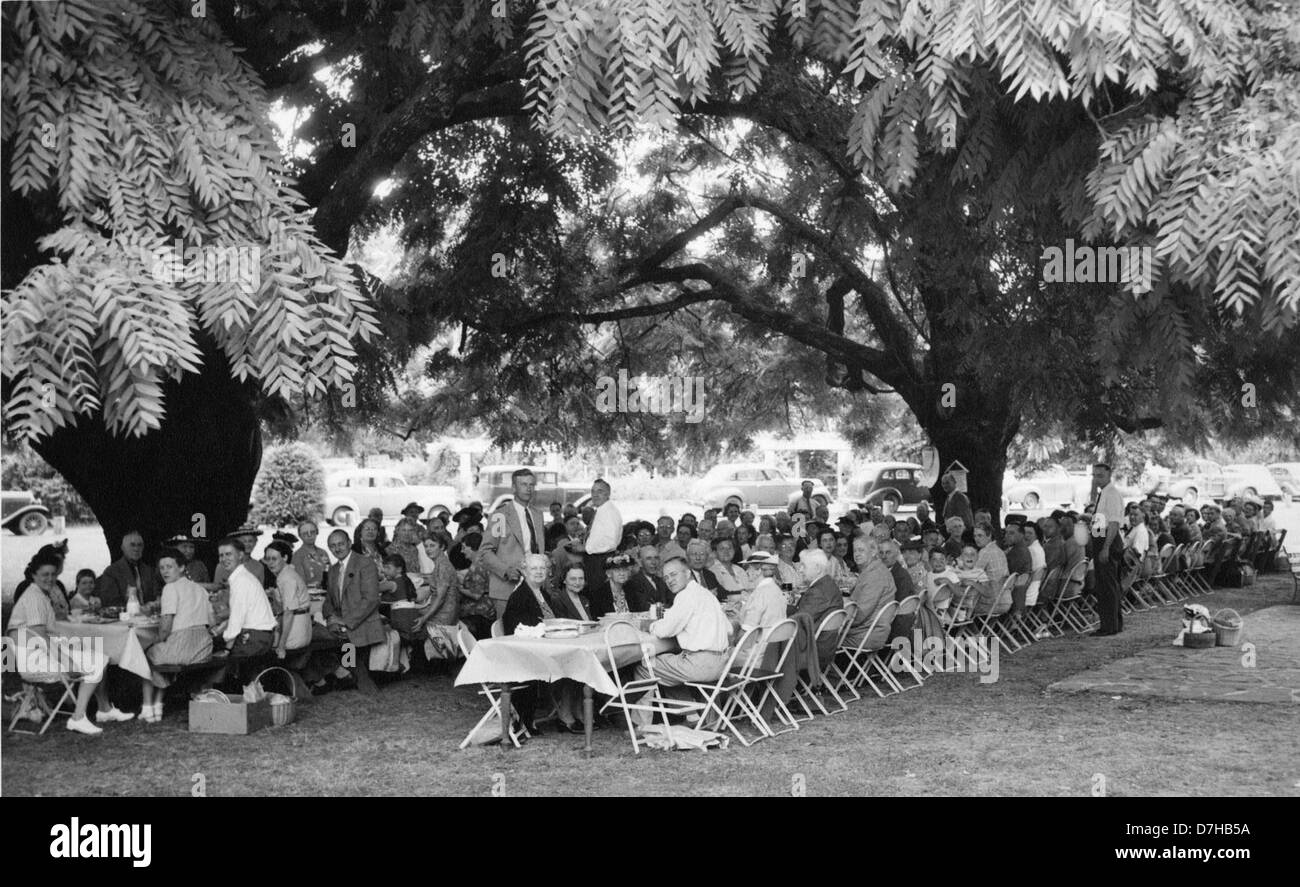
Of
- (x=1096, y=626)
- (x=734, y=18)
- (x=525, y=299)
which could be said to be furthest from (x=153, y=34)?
(x=1096, y=626)

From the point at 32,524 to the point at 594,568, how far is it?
91.2 feet

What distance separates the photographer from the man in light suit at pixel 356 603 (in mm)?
11555

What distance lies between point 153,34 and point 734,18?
12.9ft

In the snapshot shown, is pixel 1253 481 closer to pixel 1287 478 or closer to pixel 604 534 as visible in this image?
pixel 1287 478

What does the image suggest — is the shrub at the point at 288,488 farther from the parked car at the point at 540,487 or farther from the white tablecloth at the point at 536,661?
the white tablecloth at the point at 536,661

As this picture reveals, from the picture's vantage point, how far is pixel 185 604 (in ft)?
33.8

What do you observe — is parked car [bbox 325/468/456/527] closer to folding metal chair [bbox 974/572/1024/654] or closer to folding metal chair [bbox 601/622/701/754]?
folding metal chair [bbox 974/572/1024/654]

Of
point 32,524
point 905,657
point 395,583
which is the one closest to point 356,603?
point 395,583

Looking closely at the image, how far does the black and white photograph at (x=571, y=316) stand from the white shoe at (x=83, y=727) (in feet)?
0.19

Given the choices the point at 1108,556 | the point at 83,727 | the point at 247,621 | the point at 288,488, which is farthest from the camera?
the point at 288,488

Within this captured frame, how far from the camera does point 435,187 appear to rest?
17.5 metres

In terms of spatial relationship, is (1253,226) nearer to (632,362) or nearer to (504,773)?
(504,773)

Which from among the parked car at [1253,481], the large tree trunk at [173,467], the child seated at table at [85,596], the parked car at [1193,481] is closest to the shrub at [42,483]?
the large tree trunk at [173,467]

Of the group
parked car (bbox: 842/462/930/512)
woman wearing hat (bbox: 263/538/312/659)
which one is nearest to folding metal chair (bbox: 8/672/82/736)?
woman wearing hat (bbox: 263/538/312/659)
